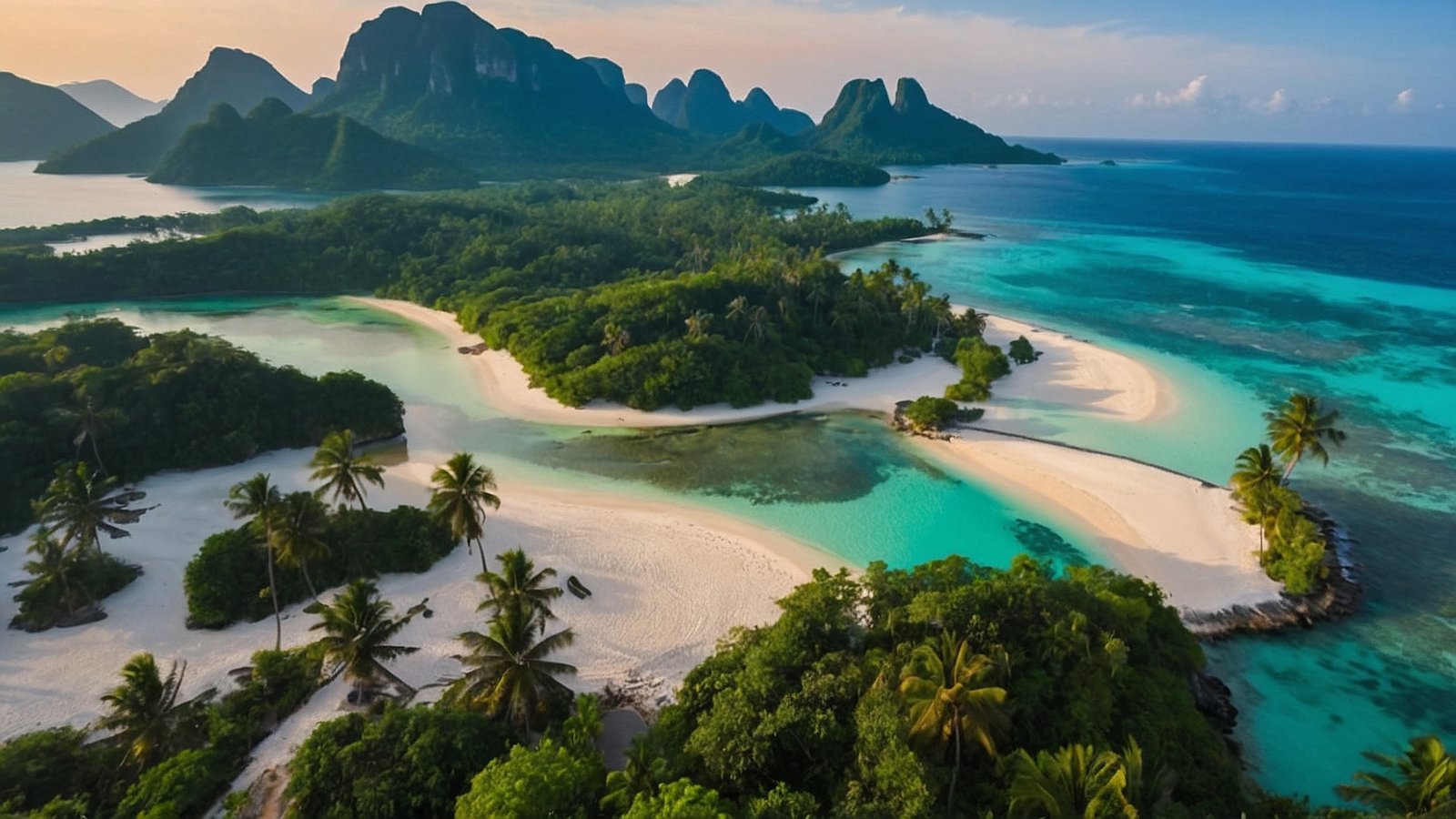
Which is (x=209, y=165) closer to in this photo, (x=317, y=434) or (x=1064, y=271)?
(x=317, y=434)

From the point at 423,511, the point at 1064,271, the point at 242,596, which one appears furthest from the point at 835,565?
the point at 1064,271

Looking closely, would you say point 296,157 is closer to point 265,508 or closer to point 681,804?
point 265,508

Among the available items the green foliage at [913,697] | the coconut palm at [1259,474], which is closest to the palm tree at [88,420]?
the green foliage at [913,697]

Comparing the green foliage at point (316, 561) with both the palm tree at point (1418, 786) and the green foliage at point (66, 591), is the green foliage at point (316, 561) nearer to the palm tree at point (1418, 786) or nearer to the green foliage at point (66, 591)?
the green foliage at point (66, 591)

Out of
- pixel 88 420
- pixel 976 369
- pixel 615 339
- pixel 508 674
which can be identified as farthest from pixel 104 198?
pixel 508 674

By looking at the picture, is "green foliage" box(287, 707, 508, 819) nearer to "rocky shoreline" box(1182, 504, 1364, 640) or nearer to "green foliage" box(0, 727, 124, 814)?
"green foliage" box(0, 727, 124, 814)

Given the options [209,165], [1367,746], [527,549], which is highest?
[209,165]
